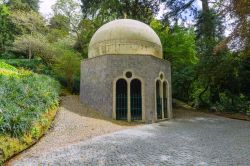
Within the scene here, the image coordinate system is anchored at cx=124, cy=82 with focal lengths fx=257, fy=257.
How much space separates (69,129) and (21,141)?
3.12 m

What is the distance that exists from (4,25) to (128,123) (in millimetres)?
24391

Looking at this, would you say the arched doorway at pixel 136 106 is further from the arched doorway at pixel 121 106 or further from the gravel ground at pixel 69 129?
the gravel ground at pixel 69 129

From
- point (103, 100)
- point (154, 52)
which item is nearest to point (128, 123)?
point (103, 100)

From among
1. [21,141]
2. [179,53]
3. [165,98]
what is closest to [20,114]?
[21,141]

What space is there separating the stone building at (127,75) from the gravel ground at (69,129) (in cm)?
120

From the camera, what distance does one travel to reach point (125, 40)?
17438mm

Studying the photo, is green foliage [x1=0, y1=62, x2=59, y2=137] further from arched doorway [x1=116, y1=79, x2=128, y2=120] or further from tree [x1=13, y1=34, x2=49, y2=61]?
tree [x1=13, y1=34, x2=49, y2=61]

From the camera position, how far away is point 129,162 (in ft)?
24.0

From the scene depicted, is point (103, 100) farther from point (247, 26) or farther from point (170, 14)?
point (170, 14)

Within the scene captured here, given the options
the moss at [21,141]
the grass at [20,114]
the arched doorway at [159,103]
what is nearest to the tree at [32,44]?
the grass at [20,114]

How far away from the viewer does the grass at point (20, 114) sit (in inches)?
321

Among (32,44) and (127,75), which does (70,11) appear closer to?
(32,44)

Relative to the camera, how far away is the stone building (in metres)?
16.2

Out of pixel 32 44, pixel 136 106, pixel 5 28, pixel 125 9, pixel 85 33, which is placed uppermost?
pixel 125 9
